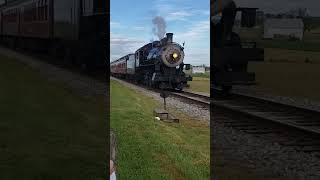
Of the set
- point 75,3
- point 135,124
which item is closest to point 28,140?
point 75,3

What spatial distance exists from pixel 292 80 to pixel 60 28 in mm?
15188

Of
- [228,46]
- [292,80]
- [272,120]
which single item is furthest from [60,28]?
[292,80]

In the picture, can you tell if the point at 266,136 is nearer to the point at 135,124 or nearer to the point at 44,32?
the point at 135,124

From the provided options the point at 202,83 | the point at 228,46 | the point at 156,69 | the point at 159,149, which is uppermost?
the point at 228,46

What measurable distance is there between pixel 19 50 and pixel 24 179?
A: 146 cm

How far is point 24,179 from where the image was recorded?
4.72 m

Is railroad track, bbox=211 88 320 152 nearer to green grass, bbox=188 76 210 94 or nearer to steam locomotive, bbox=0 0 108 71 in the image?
green grass, bbox=188 76 210 94

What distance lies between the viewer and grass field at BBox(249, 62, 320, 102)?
1502cm

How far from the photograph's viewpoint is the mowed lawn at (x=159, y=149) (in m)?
5.25

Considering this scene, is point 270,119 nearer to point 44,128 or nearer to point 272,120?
point 272,120

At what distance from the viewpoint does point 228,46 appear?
21.2ft

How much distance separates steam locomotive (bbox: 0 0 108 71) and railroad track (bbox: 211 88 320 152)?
4318 mm

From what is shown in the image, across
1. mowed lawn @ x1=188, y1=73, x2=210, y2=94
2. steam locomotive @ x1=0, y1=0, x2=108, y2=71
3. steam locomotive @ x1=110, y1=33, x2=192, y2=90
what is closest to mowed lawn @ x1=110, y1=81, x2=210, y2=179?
mowed lawn @ x1=188, y1=73, x2=210, y2=94

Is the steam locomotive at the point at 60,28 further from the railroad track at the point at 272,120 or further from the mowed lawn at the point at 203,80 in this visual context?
the railroad track at the point at 272,120
